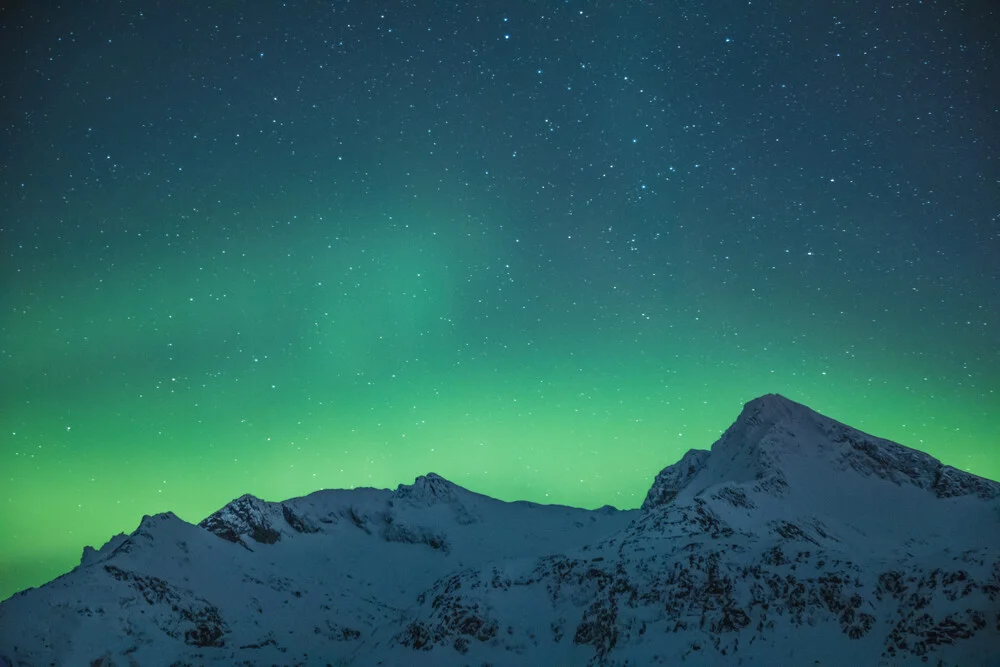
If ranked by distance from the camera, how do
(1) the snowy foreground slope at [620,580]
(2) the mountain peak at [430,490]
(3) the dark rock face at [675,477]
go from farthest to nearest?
(2) the mountain peak at [430,490] → (3) the dark rock face at [675,477] → (1) the snowy foreground slope at [620,580]

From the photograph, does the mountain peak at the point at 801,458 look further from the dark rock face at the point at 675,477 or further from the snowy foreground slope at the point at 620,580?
the dark rock face at the point at 675,477

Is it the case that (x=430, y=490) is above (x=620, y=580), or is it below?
above

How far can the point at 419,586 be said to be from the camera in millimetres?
106250

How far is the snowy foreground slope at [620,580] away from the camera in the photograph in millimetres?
35031

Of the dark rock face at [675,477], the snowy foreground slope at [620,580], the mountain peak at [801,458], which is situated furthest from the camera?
the dark rock face at [675,477]

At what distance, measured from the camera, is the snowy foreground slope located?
115 feet

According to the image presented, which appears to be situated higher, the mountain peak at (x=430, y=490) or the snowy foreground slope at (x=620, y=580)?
the mountain peak at (x=430, y=490)

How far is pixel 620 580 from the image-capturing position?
44.1 metres

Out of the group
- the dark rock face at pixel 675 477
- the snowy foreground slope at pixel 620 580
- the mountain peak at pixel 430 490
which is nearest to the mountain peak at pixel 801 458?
the snowy foreground slope at pixel 620 580

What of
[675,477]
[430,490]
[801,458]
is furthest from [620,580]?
[430,490]

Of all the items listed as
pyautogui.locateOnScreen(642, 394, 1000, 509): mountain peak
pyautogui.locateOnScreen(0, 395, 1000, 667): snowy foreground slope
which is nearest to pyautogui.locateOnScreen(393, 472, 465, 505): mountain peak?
pyautogui.locateOnScreen(0, 395, 1000, 667): snowy foreground slope

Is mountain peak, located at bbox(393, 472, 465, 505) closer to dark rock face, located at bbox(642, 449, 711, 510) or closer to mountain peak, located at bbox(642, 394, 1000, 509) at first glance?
dark rock face, located at bbox(642, 449, 711, 510)

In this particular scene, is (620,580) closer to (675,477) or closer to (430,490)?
(675,477)

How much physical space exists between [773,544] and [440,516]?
334ft
